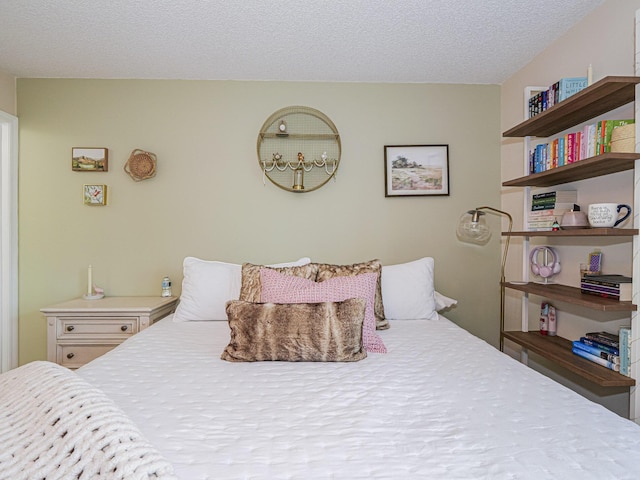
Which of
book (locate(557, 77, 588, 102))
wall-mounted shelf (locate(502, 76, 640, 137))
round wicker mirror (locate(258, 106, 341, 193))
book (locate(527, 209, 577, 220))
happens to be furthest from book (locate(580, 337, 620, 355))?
round wicker mirror (locate(258, 106, 341, 193))

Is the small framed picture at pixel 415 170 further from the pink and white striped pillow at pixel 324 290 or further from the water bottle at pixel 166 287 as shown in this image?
the water bottle at pixel 166 287

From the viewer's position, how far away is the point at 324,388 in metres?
1.33

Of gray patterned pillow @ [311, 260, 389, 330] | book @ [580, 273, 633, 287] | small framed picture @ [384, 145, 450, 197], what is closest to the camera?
book @ [580, 273, 633, 287]

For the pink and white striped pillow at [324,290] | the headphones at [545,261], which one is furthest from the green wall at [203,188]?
the pink and white striped pillow at [324,290]

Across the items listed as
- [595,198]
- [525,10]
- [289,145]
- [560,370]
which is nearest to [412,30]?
[525,10]

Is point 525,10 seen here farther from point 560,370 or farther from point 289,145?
point 560,370

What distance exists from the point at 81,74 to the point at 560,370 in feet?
13.0

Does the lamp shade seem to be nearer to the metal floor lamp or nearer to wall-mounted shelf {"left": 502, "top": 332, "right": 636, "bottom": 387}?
the metal floor lamp

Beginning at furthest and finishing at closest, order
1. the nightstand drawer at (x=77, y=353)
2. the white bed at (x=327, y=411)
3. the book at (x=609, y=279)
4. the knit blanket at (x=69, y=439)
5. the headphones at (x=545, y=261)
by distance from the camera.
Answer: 1. the nightstand drawer at (x=77, y=353)
2. the headphones at (x=545, y=261)
3. the book at (x=609, y=279)
4. the white bed at (x=327, y=411)
5. the knit blanket at (x=69, y=439)

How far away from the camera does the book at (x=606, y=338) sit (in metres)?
1.78

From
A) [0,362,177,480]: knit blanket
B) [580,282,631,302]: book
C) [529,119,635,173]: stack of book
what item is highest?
[529,119,635,173]: stack of book

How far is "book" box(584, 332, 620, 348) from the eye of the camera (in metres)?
1.78

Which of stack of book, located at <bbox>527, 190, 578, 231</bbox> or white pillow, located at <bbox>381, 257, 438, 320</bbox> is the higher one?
stack of book, located at <bbox>527, 190, 578, 231</bbox>

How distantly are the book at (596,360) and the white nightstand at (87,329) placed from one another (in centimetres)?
256
